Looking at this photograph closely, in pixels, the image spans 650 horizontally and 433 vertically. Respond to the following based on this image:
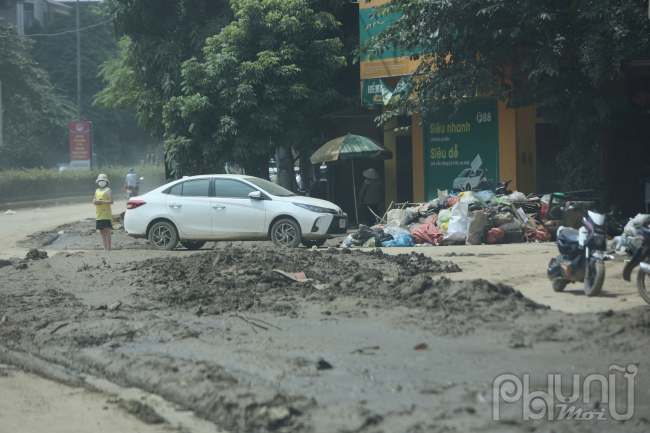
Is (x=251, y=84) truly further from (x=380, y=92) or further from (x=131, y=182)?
(x=131, y=182)

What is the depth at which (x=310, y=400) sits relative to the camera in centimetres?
430

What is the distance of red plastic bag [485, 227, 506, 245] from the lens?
45.1 ft

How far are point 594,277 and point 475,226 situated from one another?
6.40m

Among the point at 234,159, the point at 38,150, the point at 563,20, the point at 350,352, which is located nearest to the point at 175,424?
the point at 350,352

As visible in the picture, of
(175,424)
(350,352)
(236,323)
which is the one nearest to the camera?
(175,424)

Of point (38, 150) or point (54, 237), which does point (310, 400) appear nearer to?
point (54, 237)

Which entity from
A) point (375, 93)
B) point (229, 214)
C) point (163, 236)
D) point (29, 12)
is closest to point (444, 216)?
point (229, 214)

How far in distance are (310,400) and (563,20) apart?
1236 centimetres

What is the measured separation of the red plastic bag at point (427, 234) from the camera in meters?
14.0

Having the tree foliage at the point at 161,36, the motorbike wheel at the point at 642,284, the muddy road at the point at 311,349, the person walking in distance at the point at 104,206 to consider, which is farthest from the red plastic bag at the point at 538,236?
the tree foliage at the point at 161,36

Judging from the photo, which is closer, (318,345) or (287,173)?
(318,345)

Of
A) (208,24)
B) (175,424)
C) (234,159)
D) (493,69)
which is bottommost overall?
(175,424)

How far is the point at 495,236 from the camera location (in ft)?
45.1

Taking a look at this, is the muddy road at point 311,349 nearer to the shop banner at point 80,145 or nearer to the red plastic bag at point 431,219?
the red plastic bag at point 431,219
